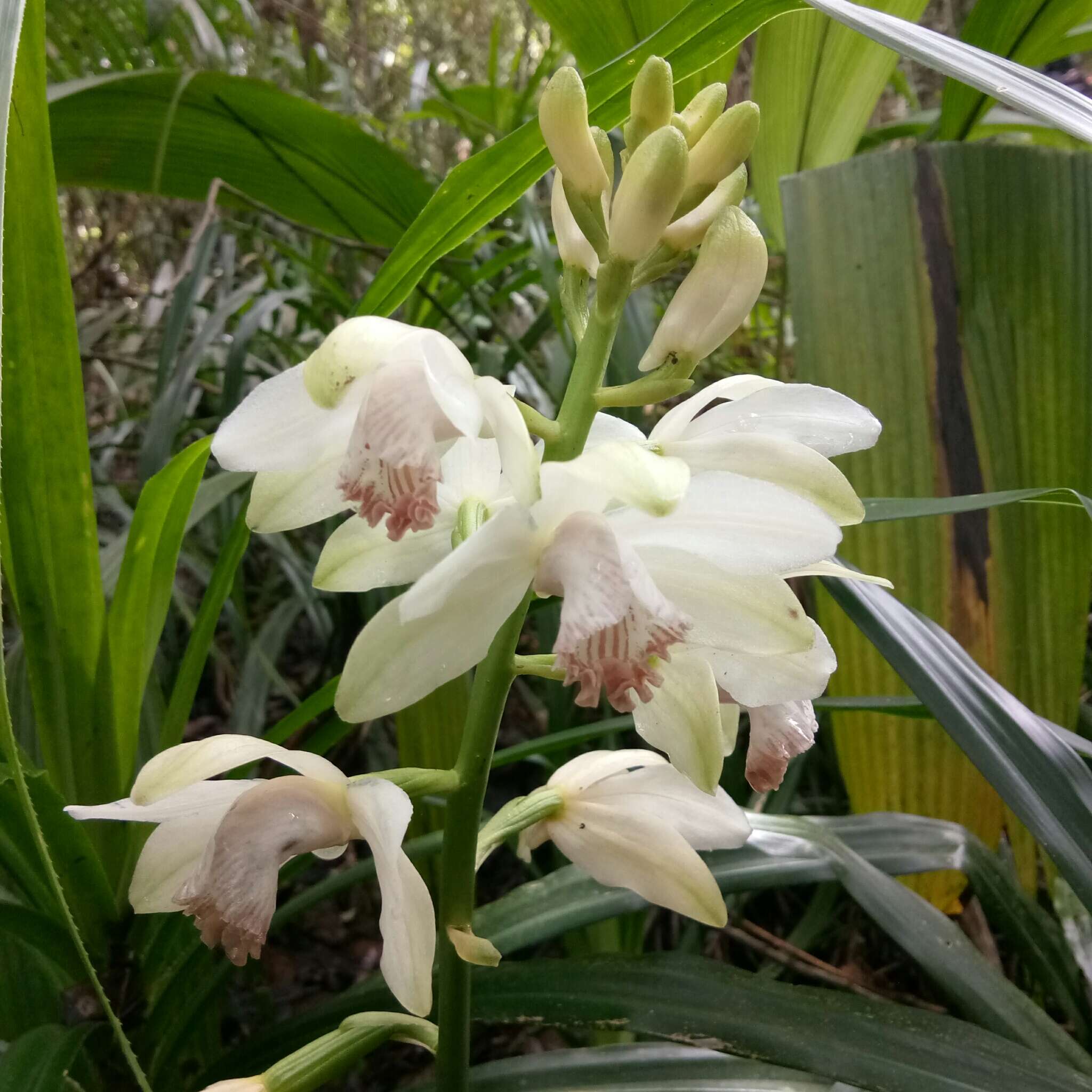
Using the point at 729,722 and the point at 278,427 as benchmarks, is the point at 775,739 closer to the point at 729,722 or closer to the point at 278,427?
the point at 729,722

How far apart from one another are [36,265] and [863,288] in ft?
2.46

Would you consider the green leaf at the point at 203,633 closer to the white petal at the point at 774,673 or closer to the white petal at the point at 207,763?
the white petal at the point at 207,763

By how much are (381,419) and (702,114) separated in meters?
0.27

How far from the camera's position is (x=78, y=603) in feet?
2.03

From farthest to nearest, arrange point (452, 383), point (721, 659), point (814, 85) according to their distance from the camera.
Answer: point (814, 85)
point (721, 659)
point (452, 383)

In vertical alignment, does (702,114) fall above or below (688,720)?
above

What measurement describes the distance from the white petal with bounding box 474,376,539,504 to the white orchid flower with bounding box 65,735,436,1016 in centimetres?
16

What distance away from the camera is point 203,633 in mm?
688

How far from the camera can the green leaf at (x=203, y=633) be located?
0.67 meters

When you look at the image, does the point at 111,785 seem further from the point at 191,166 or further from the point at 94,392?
the point at 94,392

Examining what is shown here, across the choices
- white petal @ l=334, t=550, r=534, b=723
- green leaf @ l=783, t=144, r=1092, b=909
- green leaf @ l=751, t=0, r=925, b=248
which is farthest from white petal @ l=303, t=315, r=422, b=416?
green leaf @ l=751, t=0, r=925, b=248

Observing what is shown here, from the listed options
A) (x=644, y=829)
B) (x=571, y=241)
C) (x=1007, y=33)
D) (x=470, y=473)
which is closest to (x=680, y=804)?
(x=644, y=829)

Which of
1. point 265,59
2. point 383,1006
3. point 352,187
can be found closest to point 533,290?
point 352,187

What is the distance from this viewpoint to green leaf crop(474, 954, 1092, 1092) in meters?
0.50
